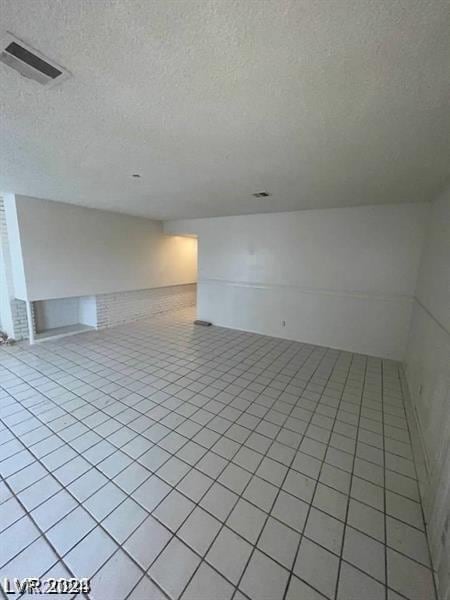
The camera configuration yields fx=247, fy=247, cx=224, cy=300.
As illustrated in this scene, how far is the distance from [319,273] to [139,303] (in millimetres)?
4013

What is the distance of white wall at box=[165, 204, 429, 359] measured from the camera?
3732 millimetres

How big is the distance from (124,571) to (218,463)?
80cm

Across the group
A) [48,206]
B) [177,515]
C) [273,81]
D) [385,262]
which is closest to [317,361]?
[385,262]

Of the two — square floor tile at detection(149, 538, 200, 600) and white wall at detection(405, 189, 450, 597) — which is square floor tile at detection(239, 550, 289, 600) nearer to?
square floor tile at detection(149, 538, 200, 600)

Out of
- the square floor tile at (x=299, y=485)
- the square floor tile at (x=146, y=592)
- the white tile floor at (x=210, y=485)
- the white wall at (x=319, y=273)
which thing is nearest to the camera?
the square floor tile at (x=146, y=592)

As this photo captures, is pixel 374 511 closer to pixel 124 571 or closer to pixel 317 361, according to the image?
pixel 124 571

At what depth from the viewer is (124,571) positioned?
4.01 feet

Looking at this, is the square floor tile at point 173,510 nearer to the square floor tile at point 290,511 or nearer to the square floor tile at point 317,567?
the square floor tile at point 290,511

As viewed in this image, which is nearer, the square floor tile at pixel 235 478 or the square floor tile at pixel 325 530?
the square floor tile at pixel 325 530

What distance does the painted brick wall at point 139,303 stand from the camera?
203 inches

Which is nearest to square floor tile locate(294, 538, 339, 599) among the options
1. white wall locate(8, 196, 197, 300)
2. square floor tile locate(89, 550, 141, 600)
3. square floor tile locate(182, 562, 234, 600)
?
square floor tile locate(182, 562, 234, 600)

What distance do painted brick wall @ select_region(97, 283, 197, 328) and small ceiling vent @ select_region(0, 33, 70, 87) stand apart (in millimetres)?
4283

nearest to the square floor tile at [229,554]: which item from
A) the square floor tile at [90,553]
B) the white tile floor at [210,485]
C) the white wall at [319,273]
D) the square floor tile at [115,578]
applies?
the white tile floor at [210,485]

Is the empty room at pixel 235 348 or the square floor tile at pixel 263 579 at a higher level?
the empty room at pixel 235 348
